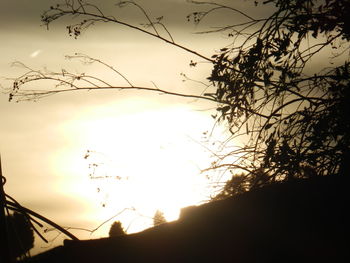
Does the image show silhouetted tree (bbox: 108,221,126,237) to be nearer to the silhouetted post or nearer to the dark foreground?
the dark foreground

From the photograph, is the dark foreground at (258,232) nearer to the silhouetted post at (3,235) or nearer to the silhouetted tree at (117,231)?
the silhouetted tree at (117,231)

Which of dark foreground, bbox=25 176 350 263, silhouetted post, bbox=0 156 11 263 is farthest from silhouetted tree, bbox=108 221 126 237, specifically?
silhouetted post, bbox=0 156 11 263

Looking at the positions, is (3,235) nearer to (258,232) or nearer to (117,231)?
(258,232)

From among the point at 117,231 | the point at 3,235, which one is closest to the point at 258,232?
the point at 3,235

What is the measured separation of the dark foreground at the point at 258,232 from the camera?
11.8ft

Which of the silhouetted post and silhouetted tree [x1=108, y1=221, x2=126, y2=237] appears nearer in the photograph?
the silhouetted post

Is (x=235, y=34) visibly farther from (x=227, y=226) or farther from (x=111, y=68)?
(x=227, y=226)

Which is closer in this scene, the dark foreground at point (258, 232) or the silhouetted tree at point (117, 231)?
the dark foreground at point (258, 232)

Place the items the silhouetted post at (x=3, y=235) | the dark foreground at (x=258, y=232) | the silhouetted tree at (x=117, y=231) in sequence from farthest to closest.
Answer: the silhouetted tree at (x=117, y=231) → the dark foreground at (x=258, y=232) → the silhouetted post at (x=3, y=235)

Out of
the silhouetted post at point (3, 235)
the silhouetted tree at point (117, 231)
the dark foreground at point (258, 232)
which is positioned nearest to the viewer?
the silhouetted post at point (3, 235)

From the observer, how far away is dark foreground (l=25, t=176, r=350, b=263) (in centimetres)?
360

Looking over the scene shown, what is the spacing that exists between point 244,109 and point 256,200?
3.78m

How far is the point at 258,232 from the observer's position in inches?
151

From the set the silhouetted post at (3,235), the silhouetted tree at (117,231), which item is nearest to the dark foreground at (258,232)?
the silhouetted tree at (117,231)
